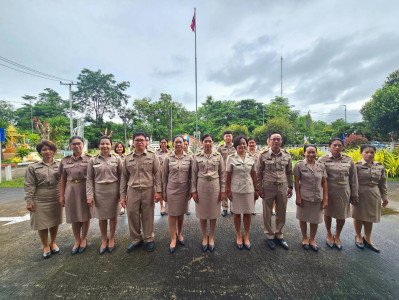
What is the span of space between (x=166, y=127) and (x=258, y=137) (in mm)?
→ 17543

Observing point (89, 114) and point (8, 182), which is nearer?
point (8, 182)

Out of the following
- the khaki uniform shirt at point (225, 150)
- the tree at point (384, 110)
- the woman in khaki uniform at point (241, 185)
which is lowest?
the woman in khaki uniform at point (241, 185)

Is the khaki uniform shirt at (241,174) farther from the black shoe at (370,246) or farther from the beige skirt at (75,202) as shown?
the beige skirt at (75,202)

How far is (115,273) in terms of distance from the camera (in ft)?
7.45

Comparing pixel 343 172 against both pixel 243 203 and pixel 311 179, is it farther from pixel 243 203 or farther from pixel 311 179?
pixel 243 203

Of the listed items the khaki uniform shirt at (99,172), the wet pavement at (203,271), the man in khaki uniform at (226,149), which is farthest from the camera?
the man in khaki uniform at (226,149)

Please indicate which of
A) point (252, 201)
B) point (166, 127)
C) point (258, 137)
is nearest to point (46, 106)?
point (166, 127)

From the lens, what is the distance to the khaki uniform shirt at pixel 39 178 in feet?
8.13

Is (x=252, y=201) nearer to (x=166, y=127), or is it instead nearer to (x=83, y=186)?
(x=83, y=186)

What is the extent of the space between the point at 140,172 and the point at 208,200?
1.10 m

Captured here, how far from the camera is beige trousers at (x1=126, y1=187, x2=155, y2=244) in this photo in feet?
8.79

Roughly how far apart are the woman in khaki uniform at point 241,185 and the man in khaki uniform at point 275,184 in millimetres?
185

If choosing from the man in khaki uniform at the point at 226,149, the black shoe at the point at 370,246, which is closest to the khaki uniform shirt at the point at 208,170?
the man in khaki uniform at the point at 226,149

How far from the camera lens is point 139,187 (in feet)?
8.77
